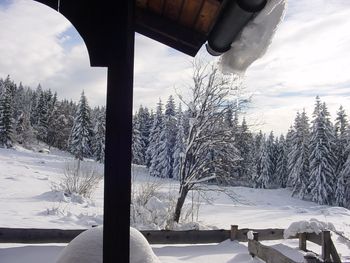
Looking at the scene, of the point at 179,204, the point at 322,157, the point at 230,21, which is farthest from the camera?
the point at 322,157

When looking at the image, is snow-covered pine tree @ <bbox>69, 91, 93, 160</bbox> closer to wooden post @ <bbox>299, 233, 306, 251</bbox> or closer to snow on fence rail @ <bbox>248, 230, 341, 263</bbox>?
wooden post @ <bbox>299, 233, 306, 251</bbox>

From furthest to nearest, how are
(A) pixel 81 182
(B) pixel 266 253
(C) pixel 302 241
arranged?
(A) pixel 81 182
(C) pixel 302 241
(B) pixel 266 253

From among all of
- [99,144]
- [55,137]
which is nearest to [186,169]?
[99,144]

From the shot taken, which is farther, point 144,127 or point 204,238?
point 144,127

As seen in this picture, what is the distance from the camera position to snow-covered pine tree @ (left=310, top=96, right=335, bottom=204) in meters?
34.9

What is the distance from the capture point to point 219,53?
Result: 303cm

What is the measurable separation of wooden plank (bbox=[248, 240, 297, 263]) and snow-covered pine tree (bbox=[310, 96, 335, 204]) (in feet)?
99.7

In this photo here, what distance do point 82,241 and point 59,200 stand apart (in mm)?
13710

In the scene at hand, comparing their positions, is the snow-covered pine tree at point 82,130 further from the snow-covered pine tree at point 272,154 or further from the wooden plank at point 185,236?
the wooden plank at point 185,236

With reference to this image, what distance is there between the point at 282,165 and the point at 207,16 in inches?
1962

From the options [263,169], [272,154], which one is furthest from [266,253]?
[272,154]

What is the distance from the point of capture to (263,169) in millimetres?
48969

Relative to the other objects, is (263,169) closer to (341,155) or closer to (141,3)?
(341,155)

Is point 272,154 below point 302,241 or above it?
above
